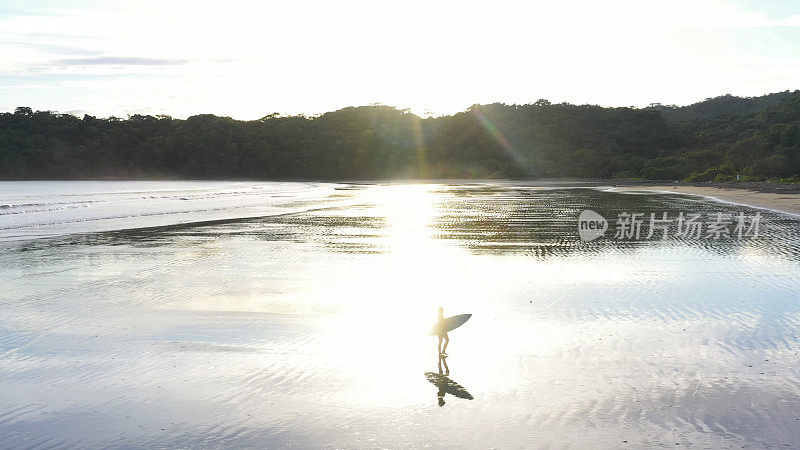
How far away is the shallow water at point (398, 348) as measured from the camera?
246 inches

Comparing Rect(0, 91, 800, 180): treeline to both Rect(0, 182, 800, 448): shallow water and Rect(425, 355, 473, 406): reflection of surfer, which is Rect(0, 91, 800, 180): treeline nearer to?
Rect(0, 182, 800, 448): shallow water

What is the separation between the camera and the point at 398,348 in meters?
8.98

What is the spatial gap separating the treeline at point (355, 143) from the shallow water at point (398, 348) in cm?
10598

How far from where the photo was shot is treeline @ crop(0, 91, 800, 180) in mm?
132000

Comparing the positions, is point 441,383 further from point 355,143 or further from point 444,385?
point 355,143

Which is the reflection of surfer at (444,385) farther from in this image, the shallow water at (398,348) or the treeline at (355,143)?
the treeline at (355,143)

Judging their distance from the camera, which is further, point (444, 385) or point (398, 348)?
point (398, 348)

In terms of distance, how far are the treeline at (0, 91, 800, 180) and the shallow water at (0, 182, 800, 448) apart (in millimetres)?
105980

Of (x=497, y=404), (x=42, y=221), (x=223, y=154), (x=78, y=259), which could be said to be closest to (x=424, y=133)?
(x=223, y=154)

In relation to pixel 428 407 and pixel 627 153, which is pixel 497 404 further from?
pixel 627 153

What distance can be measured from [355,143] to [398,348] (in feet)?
477

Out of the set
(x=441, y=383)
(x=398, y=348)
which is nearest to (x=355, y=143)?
(x=398, y=348)

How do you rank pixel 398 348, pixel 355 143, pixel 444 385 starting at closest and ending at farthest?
pixel 444 385
pixel 398 348
pixel 355 143

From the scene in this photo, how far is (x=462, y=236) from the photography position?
23.5m
